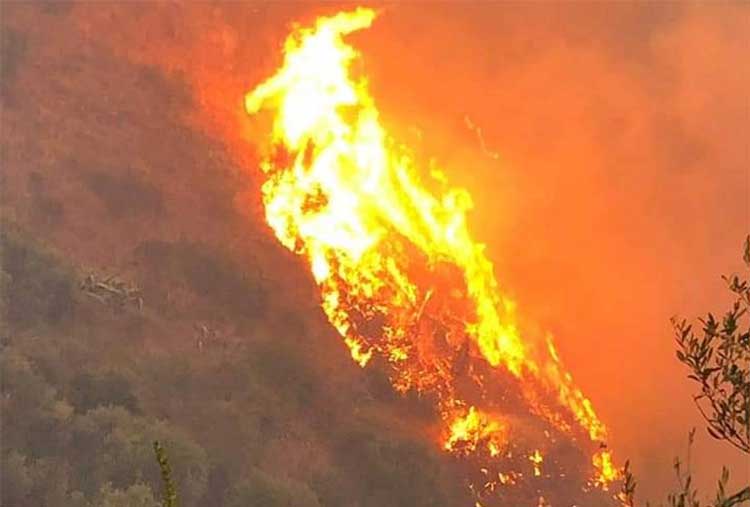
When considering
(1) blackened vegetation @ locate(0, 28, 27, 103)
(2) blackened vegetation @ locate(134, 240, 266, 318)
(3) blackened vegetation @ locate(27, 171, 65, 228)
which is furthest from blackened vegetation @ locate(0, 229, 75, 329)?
(1) blackened vegetation @ locate(0, 28, 27, 103)

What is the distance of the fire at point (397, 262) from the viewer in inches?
1268

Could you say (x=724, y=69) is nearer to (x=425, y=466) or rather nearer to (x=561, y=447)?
(x=561, y=447)

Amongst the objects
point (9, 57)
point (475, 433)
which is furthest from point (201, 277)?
point (9, 57)

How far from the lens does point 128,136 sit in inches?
1476

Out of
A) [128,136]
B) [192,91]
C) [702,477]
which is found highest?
[192,91]

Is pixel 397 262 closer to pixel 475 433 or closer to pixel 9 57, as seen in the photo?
pixel 475 433

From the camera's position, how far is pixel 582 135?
43.8m

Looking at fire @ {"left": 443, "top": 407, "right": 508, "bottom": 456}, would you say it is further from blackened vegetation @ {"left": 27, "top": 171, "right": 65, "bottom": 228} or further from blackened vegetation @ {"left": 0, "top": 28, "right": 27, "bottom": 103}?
blackened vegetation @ {"left": 0, "top": 28, "right": 27, "bottom": 103}

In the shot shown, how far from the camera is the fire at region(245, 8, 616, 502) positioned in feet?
106

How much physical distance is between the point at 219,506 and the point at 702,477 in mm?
20045

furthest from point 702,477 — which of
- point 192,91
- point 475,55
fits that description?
point 192,91

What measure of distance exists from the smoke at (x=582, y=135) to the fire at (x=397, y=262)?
1.89 meters

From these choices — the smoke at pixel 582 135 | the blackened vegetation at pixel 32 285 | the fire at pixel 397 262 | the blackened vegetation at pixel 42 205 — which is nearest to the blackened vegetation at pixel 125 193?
the blackened vegetation at pixel 42 205

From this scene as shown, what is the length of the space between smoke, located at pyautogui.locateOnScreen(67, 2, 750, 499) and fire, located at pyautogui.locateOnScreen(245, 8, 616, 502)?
6.19 ft
